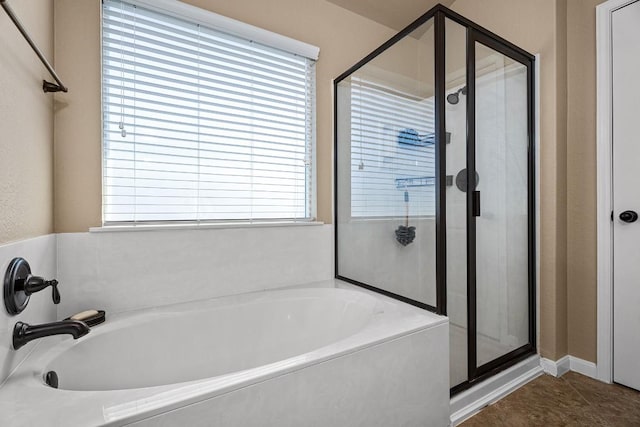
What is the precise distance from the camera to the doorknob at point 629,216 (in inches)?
65.9

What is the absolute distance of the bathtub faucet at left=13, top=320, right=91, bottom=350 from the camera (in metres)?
0.95

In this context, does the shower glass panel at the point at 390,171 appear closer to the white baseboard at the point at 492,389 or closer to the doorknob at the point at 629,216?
the white baseboard at the point at 492,389

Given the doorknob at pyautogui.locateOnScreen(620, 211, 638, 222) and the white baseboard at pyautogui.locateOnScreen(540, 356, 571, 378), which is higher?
the doorknob at pyautogui.locateOnScreen(620, 211, 638, 222)

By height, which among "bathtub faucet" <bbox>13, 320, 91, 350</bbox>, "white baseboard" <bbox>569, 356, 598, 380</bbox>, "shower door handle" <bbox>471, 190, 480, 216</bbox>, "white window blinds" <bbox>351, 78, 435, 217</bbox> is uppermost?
"white window blinds" <bbox>351, 78, 435, 217</bbox>

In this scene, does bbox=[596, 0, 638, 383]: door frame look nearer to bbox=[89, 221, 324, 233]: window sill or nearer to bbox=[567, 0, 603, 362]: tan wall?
bbox=[567, 0, 603, 362]: tan wall

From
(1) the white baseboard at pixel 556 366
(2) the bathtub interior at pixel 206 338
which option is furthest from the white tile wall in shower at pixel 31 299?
(1) the white baseboard at pixel 556 366

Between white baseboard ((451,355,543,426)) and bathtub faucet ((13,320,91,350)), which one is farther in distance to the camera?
white baseboard ((451,355,543,426))

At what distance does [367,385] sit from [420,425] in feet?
1.25

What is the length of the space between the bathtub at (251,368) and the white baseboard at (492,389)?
0.16 m

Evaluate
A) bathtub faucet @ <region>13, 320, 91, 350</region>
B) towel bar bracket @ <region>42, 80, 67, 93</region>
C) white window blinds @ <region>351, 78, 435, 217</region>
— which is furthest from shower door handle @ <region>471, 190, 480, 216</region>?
towel bar bracket @ <region>42, 80, 67, 93</region>

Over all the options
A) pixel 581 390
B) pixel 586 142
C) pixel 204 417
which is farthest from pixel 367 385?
pixel 586 142

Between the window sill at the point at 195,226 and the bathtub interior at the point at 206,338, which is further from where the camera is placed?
the window sill at the point at 195,226

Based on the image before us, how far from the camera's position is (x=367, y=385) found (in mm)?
1102

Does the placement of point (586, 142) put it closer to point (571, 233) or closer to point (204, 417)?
point (571, 233)
